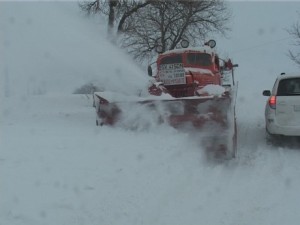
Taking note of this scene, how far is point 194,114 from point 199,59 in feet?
11.7

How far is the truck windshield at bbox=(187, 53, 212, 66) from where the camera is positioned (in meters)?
11.5

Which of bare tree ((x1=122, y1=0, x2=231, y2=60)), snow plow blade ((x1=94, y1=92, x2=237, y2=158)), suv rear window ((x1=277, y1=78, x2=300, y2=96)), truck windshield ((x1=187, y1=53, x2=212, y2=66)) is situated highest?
bare tree ((x1=122, y1=0, x2=231, y2=60))

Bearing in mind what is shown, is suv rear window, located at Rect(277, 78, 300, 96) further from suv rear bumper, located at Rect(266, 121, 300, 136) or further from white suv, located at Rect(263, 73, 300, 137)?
suv rear bumper, located at Rect(266, 121, 300, 136)

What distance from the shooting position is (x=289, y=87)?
8.83 metres

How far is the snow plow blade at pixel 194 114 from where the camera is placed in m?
7.86

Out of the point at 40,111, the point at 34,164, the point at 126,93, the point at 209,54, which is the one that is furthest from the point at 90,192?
the point at 40,111

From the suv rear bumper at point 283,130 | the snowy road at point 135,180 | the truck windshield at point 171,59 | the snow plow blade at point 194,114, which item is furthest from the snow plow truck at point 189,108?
the truck windshield at point 171,59

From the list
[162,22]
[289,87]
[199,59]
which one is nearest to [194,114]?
[289,87]

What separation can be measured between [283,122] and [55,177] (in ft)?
15.6

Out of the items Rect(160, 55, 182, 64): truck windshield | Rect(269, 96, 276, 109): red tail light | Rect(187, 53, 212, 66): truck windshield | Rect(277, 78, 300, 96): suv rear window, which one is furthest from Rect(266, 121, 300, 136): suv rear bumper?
Rect(160, 55, 182, 64): truck windshield

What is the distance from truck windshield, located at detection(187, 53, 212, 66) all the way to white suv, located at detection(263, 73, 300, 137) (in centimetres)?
281

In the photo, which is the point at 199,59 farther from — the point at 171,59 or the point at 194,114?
the point at 194,114

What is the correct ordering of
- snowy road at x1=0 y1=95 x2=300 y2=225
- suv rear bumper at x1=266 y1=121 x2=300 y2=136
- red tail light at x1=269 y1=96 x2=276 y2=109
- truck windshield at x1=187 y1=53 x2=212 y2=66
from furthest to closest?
truck windshield at x1=187 y1=53 x2=212 y2=66, red tail light at x1=269 y1=96 x2=276 y2=109, suv rear bumper at x1=266 y1=121 x2=300 y2=136, snowy road at x1=0 y1=95 x2=300 y2=225

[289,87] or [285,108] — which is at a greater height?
[289,87]
